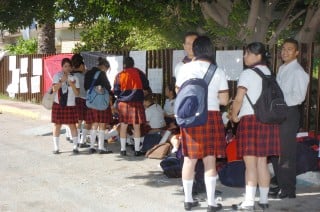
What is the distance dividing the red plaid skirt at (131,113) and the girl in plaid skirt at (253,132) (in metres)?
2.93

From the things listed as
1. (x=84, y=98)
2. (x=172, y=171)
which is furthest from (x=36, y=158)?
(x=172, y=171)

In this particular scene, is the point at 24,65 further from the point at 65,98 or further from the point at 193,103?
the point at 193,103

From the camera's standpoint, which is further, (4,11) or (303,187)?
(4,11)

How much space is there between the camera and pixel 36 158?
25.9 feet

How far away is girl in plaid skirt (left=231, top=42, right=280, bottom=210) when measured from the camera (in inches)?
190

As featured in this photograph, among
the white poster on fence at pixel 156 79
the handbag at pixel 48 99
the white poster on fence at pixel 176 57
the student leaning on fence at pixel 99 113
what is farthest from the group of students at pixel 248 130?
the white poster on fence at pixel 156 79

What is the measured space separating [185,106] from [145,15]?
4849mm

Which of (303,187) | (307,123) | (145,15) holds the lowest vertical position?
(303,187)

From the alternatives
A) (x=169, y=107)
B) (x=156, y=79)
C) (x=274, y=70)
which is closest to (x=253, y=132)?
(x=274, y=70)

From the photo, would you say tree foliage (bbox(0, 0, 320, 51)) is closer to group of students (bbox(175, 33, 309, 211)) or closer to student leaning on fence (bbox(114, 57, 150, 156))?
student leaning on fence (bbox(114, 57, 150, 156))

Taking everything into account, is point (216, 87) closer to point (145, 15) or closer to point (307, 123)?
point (307, 123)

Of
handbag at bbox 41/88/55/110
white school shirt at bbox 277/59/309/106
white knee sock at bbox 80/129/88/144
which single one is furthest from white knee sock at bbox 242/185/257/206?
white knee sock at bbox 80/129/88/144

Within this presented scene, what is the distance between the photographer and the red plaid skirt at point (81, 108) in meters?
8.36

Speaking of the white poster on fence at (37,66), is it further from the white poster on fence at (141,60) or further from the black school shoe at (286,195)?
the black school shoe at (286,195)
